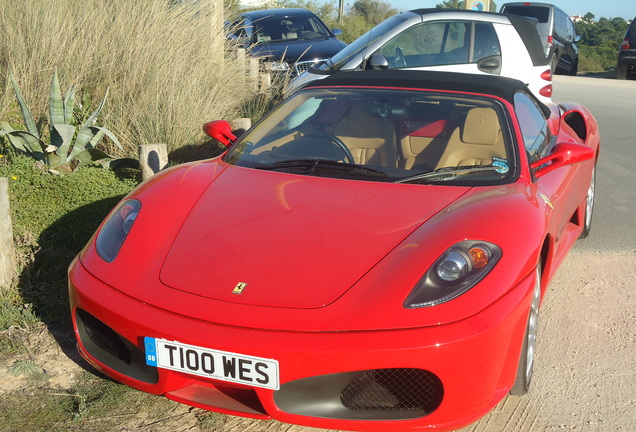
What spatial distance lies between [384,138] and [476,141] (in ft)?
1.77

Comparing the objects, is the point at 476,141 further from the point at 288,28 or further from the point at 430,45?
the point at 288,28

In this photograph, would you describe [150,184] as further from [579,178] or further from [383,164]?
[579,178]

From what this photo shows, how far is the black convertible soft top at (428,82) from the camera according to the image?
14.3ft

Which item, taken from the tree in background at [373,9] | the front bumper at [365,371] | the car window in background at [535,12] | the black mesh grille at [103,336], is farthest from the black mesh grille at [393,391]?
the tree in background at [373,9]

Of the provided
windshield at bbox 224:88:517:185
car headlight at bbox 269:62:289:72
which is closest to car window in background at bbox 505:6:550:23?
car headlight at bbox 269:62:289:72

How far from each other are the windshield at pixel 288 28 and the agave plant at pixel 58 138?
7492 millimetres

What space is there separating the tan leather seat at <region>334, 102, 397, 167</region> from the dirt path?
53.0 inches

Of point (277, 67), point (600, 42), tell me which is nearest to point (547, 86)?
point (277, 67)

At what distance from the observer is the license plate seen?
2.70 meters

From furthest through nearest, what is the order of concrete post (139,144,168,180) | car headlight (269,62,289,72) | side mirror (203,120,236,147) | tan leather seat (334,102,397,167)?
1. car headlight (269,62,289,72)
2. concrete post (139,144,168,180)
3. side mirror (203,120,236,147)
4. tan leather seat (334,102,397,167)

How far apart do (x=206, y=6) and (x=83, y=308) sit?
273 inches

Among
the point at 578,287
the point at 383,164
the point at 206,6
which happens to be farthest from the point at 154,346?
the point at 206,6

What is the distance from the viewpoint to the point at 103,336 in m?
3.15

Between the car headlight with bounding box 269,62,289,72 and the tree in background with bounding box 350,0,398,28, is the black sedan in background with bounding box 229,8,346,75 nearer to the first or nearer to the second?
the car headlight with bounding box 269,62,289,72
